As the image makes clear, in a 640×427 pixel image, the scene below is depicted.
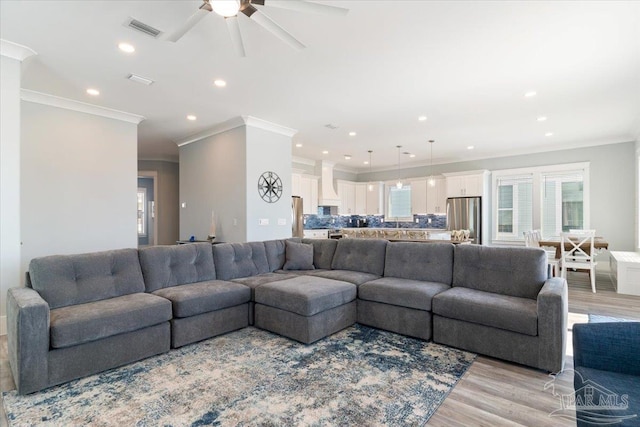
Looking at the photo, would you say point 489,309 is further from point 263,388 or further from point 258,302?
point 258,302

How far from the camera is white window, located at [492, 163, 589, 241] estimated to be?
7.30 metres

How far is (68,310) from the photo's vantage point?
2.53 meters

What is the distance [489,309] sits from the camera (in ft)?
8.88

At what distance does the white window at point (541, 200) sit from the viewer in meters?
7.30

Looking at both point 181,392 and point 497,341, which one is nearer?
point 181,392

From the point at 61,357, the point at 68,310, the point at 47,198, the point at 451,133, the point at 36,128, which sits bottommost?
the point at 61,357

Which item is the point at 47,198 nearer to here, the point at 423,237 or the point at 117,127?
the point at 117,127

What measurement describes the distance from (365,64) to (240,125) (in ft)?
8.98

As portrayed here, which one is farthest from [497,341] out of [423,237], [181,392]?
[423,237]

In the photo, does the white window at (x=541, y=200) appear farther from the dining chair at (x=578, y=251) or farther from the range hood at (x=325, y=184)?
the range hood at (x=325, y=184)

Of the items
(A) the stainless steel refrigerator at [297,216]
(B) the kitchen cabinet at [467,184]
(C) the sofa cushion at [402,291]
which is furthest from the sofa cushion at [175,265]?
(B) the kitchen cabinet at [467,184]

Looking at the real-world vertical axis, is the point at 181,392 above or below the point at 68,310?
below

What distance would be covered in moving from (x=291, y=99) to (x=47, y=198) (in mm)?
3670

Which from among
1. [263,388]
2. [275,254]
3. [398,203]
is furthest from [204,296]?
[398,203]
